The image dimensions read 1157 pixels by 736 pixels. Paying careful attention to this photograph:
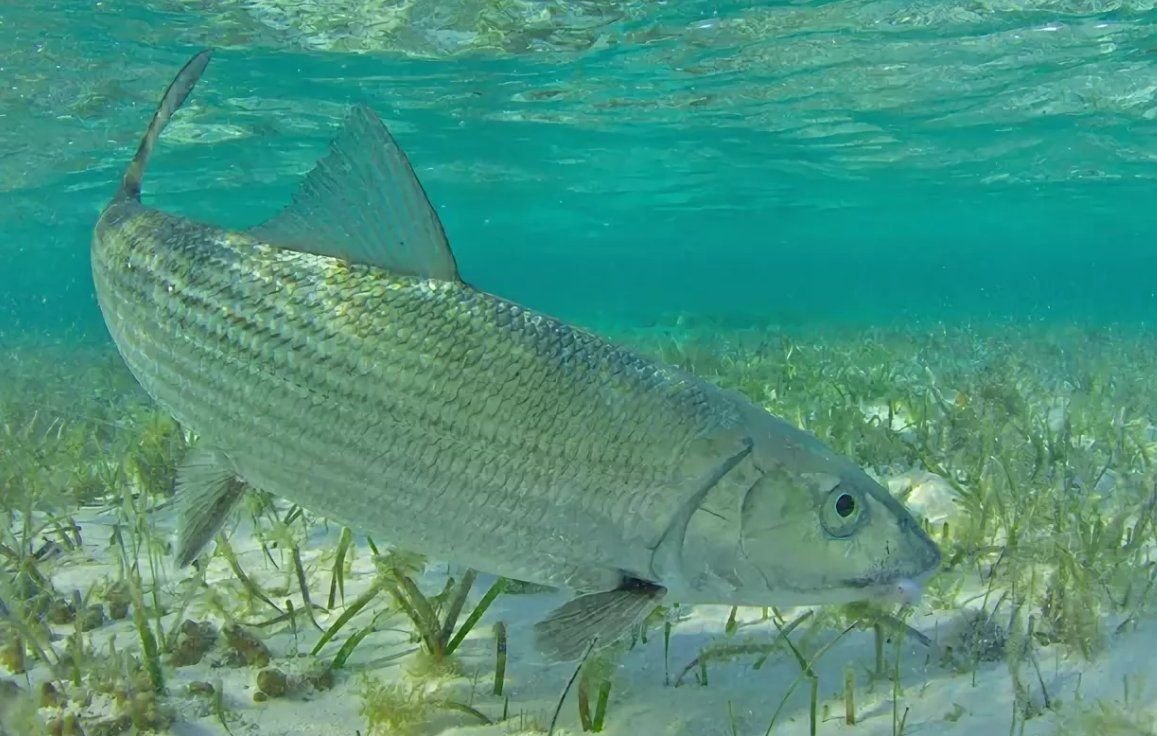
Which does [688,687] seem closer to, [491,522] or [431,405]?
[491,522]

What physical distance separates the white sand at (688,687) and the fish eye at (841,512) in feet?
2.92

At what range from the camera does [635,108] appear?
827 inches

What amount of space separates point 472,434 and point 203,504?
3.84 ft

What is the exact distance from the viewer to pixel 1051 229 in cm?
5338

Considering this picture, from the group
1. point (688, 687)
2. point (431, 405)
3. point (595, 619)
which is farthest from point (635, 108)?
point (595, 619)

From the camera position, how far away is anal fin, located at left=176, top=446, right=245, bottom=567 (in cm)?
286

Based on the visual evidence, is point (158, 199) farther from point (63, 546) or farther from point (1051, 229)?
point (1051, 229)

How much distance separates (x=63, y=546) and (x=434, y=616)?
2.69 metres

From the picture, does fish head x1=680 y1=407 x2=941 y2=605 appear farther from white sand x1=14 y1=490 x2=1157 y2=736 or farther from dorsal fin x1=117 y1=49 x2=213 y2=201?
dorsal fin x1=117 y1=49 x2=213 y2=201

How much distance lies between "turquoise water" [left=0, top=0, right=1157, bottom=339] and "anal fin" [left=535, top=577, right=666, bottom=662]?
42.9 ft

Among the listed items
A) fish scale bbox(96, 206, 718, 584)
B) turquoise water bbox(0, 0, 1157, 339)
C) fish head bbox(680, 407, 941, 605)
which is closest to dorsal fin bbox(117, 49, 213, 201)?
fish scale bbox(96, 206, 718, 584)

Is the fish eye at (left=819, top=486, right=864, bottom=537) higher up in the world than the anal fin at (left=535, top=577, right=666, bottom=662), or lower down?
higher up

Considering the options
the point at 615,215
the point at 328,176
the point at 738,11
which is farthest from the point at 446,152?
the point at 328,176

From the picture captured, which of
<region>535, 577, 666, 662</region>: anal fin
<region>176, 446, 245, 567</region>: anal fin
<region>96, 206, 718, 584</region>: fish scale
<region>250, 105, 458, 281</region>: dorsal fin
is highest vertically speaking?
<region>250, 105, 458, 281</region>: dorsal fin
